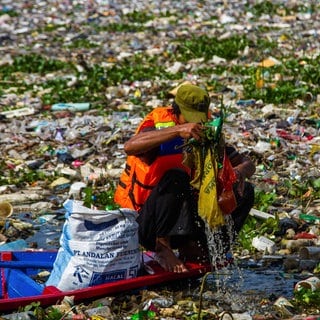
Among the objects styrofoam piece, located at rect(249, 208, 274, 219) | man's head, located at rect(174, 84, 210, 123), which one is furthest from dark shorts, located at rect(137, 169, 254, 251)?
styrofoam piece, located at rect(249, 208, 274, 219)

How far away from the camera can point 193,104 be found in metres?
6.56

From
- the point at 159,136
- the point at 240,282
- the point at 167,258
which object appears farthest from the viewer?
the point at 240,282

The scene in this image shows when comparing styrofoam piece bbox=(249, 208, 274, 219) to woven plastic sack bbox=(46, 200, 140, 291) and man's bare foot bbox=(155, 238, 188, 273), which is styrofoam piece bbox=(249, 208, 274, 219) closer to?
man's bare foot bbox=(155, 238, 188, 273)

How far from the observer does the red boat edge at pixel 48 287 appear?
6184 millimetres

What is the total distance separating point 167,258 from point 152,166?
588 mm

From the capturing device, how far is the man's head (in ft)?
21.5

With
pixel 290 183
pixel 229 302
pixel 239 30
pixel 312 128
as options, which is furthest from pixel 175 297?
pixel 239 30

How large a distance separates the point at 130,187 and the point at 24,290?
37.2 inches

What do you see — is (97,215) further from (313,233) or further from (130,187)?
(313,233)

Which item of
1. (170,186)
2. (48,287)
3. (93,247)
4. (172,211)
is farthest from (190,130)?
(48,287)

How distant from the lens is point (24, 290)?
261 inches

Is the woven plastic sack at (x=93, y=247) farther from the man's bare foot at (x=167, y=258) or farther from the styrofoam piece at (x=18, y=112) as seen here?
the styrofoam piece at (x=18, y=112)

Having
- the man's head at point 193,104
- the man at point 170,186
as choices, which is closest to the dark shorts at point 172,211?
the man at point 170,186

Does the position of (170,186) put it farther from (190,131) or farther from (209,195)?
(190,131)
